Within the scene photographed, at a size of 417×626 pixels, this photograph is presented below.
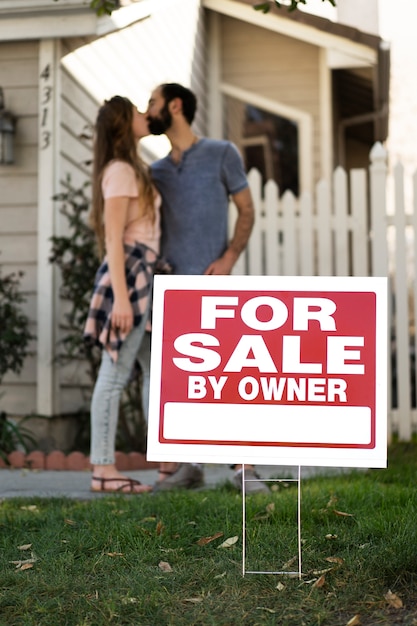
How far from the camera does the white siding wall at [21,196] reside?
6.40 metres

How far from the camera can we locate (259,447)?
2.82m

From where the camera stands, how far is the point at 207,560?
3014 millimetres

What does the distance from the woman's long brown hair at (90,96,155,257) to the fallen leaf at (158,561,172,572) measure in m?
2.07

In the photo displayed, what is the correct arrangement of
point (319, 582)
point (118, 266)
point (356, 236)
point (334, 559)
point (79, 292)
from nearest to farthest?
point (319, 582), point (334, 559), point (118, 266), point (79, 292), point (356, 236)

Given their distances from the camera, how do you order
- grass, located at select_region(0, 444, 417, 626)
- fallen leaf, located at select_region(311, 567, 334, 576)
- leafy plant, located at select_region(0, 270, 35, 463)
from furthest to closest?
leafy plant, located at select_region(0, 270, 35, 463) → fallen leaf, located at select_region(311, 567, 334, 576) → grass, located at select_region(0, 444, 417, 626)

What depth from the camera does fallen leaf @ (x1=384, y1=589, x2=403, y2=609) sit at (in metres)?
2.60

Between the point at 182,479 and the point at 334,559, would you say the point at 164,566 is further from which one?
the point at 182,479

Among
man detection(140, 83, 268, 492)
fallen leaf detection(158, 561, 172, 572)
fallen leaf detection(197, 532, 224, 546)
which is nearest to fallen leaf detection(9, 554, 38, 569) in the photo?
fallen leaf detection(158, 561, 172, 572)

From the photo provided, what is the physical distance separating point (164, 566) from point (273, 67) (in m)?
8.47

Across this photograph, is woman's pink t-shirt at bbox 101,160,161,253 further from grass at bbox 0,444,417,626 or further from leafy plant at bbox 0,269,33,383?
leafy plant at bbox 0,269,33,383

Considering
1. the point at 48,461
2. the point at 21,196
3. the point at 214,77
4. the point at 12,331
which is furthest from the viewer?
the point at 214,77

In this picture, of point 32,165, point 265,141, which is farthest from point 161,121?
point 265,141

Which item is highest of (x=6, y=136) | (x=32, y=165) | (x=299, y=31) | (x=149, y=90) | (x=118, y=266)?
(x=299, y=31)

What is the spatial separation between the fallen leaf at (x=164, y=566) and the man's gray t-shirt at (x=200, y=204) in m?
1.94
